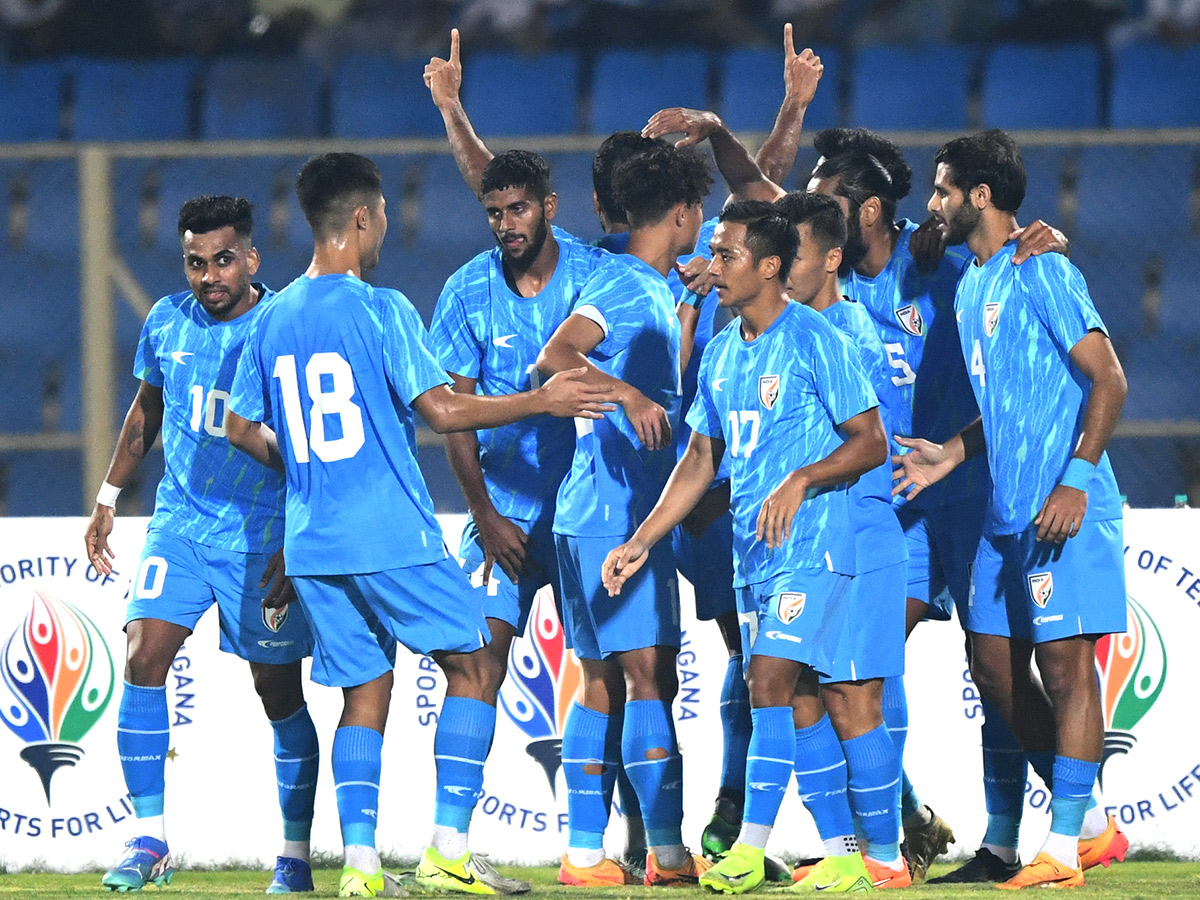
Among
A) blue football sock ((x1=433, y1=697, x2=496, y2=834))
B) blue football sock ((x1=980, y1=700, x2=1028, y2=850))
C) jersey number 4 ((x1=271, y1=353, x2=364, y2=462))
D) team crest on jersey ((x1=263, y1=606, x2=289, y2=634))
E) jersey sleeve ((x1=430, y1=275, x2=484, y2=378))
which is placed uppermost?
jersey sleeve ((x1=430, y1=275, x2=484, y2=378))

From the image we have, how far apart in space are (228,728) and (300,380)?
6.37ft

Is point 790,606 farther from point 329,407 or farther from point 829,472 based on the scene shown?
point 329,407

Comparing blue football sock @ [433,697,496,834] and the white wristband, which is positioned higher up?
the white wristband

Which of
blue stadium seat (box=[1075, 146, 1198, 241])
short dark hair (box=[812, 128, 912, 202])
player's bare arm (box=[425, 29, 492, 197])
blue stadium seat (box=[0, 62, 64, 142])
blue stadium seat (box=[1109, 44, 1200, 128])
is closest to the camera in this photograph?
short dark hair (box=[812, 128, 912, 202])

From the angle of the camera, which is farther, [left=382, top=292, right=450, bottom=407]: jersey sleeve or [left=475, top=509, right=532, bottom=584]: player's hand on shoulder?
[left=475, top=509, right=532, bottom=584]: player's hand on shoulder

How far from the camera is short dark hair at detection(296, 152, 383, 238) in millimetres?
4574

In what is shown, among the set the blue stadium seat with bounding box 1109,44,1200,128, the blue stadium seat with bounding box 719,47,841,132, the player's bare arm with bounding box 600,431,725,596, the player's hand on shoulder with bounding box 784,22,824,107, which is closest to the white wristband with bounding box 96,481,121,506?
the player's bare arm with bounding box 600,431,725,596

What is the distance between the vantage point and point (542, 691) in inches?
235

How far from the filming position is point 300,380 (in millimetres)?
4473

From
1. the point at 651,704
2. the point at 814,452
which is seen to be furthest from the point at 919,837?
the point at 814,452

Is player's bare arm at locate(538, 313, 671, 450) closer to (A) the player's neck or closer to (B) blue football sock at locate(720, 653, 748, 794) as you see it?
(B) blue football sock at locate(720, 653, 748, 794)

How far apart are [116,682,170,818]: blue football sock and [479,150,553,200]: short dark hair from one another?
175 centimetres

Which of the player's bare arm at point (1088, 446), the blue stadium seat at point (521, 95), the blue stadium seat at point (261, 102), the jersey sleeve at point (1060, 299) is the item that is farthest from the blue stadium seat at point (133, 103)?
the player's bare arm at point (1088, 446)

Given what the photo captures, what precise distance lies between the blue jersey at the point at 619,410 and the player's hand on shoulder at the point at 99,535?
144 centimetres
